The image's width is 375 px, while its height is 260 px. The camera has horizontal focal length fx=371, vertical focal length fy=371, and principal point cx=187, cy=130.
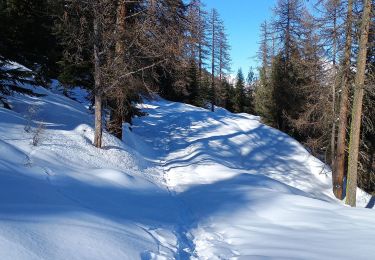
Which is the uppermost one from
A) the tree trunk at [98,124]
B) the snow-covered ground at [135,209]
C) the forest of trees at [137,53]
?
the forest of trees at [137,53]

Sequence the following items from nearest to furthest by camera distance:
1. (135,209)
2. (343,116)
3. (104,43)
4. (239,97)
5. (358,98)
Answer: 1. (135,209)
2. (104,43)
3. (358,98)
4. (343,116)
5. (239,97)

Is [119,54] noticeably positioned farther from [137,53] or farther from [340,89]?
[340,89]

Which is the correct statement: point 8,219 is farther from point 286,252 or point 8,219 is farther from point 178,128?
point 178,128

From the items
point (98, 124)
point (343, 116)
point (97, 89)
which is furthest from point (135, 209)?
point (343, 116)

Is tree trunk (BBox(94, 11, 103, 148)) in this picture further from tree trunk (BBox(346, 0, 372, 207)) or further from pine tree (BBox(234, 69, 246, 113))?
pine tree (BBox(234, 69, 246, 113))

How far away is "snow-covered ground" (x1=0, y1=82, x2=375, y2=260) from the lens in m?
4.70

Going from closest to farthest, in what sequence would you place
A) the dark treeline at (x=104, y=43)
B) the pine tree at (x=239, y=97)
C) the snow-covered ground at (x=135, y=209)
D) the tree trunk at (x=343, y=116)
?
the snow-covered ground at (x=135, y=209)
the dark treeline at (x=104, y=43)
the tree trunk at (x=343, y=116)
the pine tree at (x=239, y=97)

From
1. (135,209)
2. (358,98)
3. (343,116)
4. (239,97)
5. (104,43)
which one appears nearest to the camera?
(135,209)

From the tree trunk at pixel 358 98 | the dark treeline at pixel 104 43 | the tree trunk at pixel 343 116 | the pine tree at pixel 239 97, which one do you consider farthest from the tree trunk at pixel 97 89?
the pine tree at pixel 239 97

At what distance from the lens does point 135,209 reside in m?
7.16

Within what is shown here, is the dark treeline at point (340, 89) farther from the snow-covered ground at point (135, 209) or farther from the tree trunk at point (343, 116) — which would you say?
the snow-covered ground at point (135, 209)

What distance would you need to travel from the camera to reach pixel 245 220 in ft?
24.8

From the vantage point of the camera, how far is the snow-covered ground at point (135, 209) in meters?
4.70

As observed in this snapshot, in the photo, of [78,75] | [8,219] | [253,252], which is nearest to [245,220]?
[253,252]
